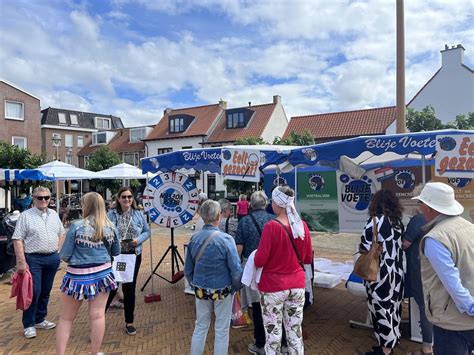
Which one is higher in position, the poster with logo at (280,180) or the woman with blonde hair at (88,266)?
the poster with logo at (280,180)

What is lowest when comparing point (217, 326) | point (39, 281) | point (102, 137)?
point (217, 326)

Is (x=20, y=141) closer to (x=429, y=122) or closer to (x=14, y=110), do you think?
(x=14, y=110)

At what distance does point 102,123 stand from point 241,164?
47.8 metres

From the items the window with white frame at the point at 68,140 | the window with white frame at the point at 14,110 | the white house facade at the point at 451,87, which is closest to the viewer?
the white house facade at the point at 451,87

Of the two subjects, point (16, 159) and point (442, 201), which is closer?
point (442, 201)

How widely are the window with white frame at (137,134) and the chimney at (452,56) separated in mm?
27360

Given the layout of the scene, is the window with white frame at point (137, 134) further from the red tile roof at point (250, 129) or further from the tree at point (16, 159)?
the tree at point (16, 159)

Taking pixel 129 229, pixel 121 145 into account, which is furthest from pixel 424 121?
pixel 121 145

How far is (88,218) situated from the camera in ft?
11.7

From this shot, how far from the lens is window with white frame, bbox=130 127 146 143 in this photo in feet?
127

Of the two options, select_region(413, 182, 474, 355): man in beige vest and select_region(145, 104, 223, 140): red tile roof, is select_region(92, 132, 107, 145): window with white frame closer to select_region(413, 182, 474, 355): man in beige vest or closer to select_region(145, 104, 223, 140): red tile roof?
select_region(145, 104, 223, 140): red tile roof

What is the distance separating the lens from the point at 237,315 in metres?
4.63

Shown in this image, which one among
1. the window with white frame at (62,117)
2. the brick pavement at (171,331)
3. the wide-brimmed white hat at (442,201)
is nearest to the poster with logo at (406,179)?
the brick pavement at (171,331)

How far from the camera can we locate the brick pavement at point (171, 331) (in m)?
4.27
